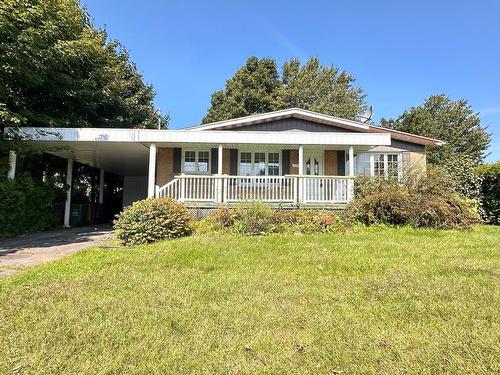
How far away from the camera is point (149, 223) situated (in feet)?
27.0

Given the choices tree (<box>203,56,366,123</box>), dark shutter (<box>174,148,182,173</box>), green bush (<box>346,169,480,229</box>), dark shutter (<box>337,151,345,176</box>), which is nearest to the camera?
green bush (<box>346,169,480,229</box>)

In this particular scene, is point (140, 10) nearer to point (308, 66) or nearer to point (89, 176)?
point (89, 176)

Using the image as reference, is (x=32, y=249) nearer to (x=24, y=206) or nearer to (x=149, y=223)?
(x=149, y=223)

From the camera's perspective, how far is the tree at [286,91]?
1356 inches

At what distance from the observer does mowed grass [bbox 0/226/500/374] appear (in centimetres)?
261

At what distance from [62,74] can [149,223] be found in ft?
37.4

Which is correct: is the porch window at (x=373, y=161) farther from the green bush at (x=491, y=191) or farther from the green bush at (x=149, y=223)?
the green bush at (x=149, y=223)

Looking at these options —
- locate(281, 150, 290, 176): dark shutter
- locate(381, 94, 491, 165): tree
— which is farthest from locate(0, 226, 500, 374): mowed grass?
locate(381, 94, 491, 165): tree

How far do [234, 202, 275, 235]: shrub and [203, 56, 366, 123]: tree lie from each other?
25.9 meters

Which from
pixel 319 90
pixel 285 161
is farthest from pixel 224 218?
pixel 319 90

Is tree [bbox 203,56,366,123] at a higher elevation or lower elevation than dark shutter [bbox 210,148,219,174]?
higher

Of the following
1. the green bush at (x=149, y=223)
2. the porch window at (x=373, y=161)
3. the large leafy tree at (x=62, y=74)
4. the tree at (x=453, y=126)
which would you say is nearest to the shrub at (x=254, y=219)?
the green bush at (x=149, y=223)

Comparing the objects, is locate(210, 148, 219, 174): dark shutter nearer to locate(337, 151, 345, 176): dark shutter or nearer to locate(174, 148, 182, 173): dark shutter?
locate(174, 148, 182, 173): dark shutter

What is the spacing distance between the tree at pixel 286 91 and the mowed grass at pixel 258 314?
29.8m
